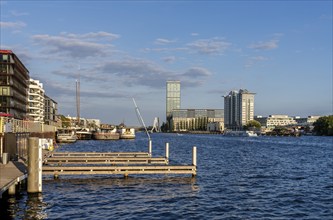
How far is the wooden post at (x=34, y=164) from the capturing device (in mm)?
27859

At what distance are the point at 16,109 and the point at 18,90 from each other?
427 inches

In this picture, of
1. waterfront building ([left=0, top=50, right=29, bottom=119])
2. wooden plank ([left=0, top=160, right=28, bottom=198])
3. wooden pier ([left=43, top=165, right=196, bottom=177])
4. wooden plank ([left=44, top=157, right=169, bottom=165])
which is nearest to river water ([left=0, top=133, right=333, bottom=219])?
wooden pier ([left=43, top=165, right=196, bottom=177])

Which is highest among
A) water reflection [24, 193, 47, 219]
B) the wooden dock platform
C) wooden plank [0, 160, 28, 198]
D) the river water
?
wooden plank [0, 160, 28, 198]

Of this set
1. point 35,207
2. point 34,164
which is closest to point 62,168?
point 34,164

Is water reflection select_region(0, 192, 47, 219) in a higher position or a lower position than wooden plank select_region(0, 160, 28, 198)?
lower

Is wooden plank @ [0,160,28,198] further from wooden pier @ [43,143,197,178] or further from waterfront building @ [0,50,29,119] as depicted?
waterfront building @ [0,50,29,119]

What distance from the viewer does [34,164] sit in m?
27.8

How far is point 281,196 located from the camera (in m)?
32.0

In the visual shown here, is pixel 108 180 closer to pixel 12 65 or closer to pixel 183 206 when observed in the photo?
pixel 183 206

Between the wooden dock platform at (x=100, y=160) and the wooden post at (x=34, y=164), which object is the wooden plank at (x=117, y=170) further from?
the wooden post at (x=34, y=164)

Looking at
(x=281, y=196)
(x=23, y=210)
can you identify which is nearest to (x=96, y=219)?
(x=23, y=210)

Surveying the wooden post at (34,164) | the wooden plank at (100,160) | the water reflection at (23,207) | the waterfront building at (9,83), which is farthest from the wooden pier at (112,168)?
the waterfront building at (9,83)

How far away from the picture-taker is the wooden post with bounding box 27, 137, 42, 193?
27.9 meters

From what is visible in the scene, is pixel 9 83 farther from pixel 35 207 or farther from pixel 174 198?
pixel 35 207
